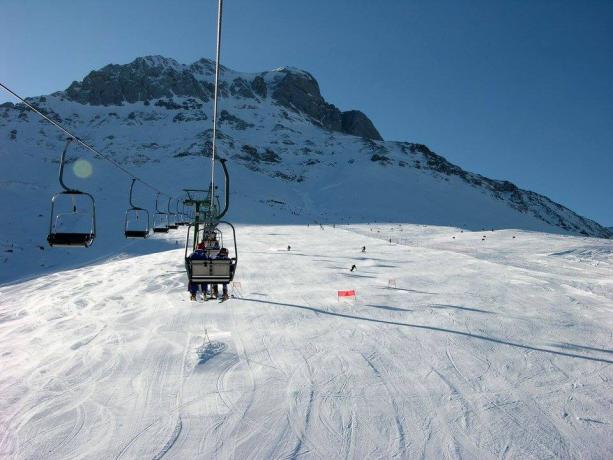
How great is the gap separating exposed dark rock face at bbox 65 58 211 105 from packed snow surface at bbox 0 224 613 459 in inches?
5322

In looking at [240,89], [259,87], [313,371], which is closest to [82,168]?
[313,371]

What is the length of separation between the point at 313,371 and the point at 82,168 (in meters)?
77.3

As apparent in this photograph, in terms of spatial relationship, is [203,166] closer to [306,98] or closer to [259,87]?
[259,87]

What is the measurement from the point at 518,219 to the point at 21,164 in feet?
339

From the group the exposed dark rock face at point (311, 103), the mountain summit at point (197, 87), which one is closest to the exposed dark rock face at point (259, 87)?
the mountain summit at point (197, 87)

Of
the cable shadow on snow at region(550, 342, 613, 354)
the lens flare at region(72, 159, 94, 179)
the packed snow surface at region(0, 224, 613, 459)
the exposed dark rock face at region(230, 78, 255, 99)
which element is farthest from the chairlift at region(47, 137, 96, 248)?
the exposed dark rock face at region(230, 78, 255, 99)

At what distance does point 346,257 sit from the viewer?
25.9m

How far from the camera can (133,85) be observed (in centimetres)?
13800

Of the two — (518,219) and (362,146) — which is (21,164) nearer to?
(362,146)

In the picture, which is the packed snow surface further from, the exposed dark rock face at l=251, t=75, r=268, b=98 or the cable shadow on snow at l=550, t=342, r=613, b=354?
the exposed dark rock face at l=251, t=75, r=268, b=98

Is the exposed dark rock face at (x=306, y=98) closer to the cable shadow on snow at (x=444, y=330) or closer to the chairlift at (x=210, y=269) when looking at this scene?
the cable shadow on snow at (x=444, y=330)

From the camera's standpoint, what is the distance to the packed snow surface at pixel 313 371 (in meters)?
7.01

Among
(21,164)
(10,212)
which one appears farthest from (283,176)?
(10,212)

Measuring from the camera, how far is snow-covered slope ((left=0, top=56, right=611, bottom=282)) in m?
45.3
